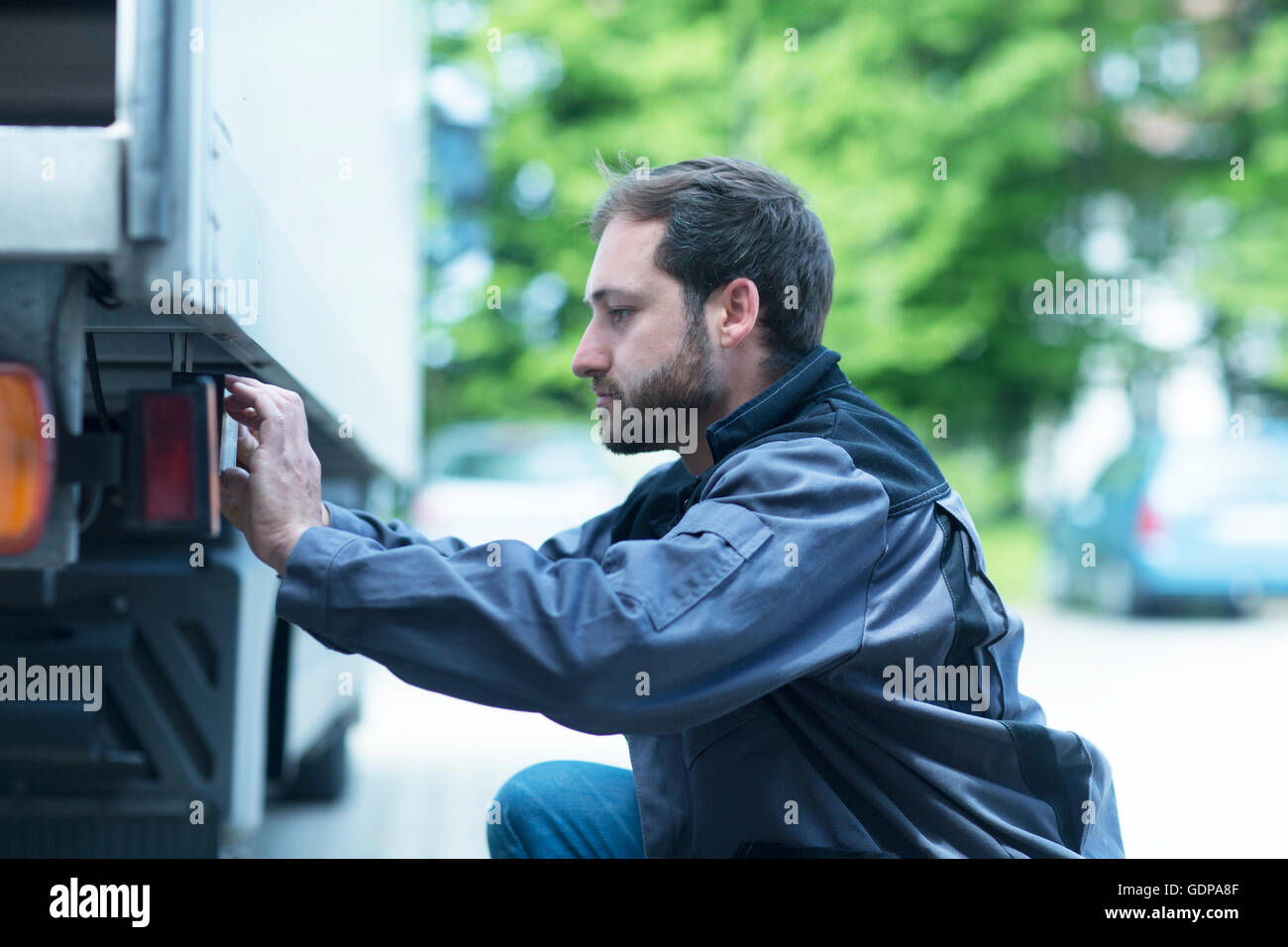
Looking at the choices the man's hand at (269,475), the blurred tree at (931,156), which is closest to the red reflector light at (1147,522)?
the blurred tree at (931,156)

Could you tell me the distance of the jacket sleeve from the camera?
170 cm

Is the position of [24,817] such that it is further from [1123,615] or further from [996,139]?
[996,139]

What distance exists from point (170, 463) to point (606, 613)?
2.00ft

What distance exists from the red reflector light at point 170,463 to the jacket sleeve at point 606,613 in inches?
6.3

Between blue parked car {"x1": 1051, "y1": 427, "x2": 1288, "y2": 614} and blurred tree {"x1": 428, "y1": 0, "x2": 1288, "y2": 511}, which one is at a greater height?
blurred tree {"x1": 428, "y1": 0, "x2": 1288, "y2": 511}

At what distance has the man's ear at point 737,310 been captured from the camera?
2201 mm

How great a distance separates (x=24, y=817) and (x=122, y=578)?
21.5 inches

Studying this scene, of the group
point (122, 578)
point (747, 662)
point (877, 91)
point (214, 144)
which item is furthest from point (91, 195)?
point (877, 91)

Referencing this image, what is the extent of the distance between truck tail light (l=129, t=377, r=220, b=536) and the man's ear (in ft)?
2.77

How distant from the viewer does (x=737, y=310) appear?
222 centimetres

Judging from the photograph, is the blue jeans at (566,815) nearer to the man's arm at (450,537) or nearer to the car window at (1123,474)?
the man's arm at (450,537)

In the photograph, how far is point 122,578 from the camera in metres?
2.90

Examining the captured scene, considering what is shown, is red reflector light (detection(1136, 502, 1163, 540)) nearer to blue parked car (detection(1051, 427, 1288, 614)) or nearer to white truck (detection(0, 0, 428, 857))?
blue parked car (detection(1051, 427, 1288, 614))

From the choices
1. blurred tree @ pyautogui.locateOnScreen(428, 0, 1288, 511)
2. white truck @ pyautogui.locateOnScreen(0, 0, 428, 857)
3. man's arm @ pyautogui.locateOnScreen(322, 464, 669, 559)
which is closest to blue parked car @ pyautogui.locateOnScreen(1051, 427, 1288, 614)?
blurred tree @ pyautogui.locateOnScreen(428, 0, 1288, 511)
